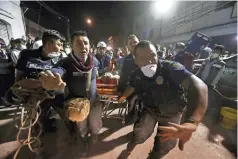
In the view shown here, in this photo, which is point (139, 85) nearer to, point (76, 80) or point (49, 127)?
point (76, 80)

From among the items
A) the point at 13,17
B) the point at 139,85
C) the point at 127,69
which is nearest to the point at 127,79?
the point at 127,69

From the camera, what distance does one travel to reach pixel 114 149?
8.81 feet

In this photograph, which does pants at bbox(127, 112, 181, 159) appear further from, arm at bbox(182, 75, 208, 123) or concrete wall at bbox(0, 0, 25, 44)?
concrete wall at bbox(0, 0, 25, 44)

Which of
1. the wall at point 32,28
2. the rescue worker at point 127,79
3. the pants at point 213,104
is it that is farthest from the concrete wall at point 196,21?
the wall at point 32,28

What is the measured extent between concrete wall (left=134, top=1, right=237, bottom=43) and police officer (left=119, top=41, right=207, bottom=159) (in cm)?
897

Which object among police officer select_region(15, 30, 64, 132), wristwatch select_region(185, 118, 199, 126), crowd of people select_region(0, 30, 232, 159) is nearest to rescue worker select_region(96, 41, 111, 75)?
crowd of people select_region(0, 30, 232, 159)

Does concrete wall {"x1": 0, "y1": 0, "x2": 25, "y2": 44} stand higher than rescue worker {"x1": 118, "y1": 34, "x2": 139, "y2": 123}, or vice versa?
concrete wall {"x1": 0, "y1": 0, "x2": 25, "y2": 44}

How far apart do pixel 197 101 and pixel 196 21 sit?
14.2 m

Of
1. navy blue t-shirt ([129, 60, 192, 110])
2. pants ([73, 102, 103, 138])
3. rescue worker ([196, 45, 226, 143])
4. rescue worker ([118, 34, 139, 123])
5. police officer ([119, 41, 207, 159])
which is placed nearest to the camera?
police officer ([119, 41, 207, 159])

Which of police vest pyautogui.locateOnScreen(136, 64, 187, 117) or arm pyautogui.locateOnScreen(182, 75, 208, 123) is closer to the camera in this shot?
arm pyautogui.locateOnScreen(182, 75, 208, 123)

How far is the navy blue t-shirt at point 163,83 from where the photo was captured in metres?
1.59

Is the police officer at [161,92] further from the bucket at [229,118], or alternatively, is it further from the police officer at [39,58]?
the bucket at [229,118]

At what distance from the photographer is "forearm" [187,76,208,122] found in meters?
1.17

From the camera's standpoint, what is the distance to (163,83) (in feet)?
5.70
